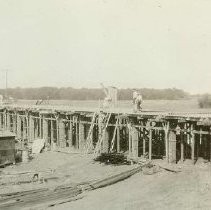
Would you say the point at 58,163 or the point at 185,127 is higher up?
the point at 185,127

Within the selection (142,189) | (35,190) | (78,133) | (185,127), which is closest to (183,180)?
(142,189)

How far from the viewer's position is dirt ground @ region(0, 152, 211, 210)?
1802cm

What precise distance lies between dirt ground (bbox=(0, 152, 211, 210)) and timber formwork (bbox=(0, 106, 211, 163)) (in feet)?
5.11

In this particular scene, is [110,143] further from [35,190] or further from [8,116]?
[8,116]

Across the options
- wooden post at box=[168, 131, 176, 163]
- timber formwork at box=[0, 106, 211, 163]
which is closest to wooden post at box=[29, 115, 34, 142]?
timber formwork at box=[0, 106, 211, 163]

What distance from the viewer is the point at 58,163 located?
94.6 ft

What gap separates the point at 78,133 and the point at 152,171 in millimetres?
13094

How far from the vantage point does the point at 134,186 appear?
20844 mm

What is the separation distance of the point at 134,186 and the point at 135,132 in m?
6.09

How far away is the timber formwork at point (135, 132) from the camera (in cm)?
2344

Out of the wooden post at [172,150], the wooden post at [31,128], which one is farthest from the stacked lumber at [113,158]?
the wooden post at [31,128]

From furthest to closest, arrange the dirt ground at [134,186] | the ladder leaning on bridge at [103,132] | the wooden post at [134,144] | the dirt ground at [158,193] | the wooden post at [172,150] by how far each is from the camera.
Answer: the ladder leaning on bridge at [103,132] < the wooden post at [134,144] < the wooden post at [172,150] < the dirt ground at [134,186] < the dirt ground at [158,193]

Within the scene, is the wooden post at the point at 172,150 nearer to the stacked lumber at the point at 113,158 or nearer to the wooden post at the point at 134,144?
the stacked lumber at the point at 113,158

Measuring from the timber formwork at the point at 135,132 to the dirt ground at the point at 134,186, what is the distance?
5.11ft
